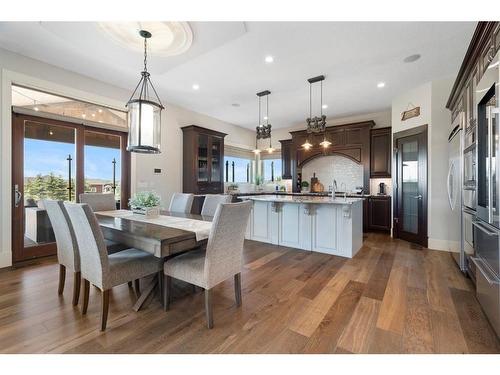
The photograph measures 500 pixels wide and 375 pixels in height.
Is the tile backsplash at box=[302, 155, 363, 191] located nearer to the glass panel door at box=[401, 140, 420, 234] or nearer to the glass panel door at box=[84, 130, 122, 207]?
the glass panel door at box=[401, 140, 420, 234]

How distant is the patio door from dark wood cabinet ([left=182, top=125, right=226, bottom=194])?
1.42 metres

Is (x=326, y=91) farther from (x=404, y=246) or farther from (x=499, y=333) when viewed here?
(x=499, y=333)

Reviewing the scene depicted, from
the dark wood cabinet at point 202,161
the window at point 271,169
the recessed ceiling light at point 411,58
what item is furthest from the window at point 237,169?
the recessed ceiling light at point 411,58

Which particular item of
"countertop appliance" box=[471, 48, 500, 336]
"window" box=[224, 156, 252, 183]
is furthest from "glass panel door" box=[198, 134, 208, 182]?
"countertop appliance" box=[471, 48, 500, 336]

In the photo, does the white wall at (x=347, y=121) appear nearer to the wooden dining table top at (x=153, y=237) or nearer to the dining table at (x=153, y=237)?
the dining table at (x=153, y=237)

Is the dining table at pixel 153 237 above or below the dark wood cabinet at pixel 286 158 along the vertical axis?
below

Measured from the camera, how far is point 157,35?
227cm

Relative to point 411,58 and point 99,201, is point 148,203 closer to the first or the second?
point 99,201

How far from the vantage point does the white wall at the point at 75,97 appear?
9.53ft

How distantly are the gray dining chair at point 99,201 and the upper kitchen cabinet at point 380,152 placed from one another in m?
5.13

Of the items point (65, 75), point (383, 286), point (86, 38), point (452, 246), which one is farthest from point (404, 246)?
point (65, 75)

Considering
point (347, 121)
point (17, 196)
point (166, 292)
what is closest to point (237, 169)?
point (347, 121)

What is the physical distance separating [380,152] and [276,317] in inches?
180
